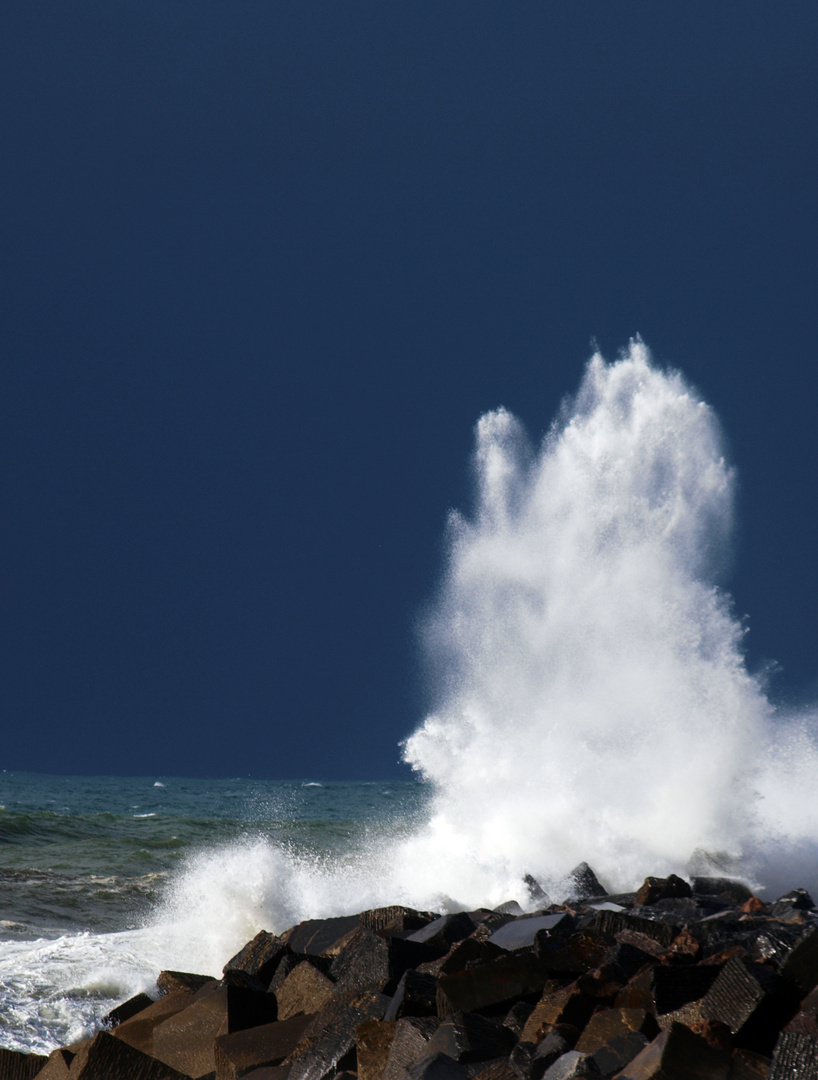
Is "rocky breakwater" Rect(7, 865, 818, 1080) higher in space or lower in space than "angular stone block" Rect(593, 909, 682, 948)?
lower

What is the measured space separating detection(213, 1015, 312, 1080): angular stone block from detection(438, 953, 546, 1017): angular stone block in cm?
110

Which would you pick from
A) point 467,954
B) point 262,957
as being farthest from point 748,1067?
point 262,957

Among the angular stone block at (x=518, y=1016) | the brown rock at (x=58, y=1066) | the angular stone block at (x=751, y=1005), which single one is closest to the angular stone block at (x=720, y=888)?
the angular stone block at (x=518, y=1016)

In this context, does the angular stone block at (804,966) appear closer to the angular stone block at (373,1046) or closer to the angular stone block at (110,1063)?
the angular stone block at (373,1046)

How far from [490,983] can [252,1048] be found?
1540 mm

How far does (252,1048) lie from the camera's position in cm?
553

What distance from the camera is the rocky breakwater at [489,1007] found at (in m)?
4.34

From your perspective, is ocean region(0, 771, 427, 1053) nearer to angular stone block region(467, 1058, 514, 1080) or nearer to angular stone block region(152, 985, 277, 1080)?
angular stone block region(152, 985, 277, 1080)

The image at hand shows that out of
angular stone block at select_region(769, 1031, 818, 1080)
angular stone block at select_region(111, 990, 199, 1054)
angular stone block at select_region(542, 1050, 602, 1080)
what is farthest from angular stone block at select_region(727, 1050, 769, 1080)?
angular stone block at select_region(111, 990, 199, 1054)

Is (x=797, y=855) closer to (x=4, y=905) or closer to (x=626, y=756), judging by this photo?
(x=626, y=756)

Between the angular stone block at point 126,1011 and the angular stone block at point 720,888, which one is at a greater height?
the angular stone block at point 720,888

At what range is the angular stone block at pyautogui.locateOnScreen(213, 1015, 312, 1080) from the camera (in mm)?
5441

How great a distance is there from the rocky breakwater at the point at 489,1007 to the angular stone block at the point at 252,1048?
0.04 feet

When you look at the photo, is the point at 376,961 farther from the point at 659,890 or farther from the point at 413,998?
the point at 659,890
